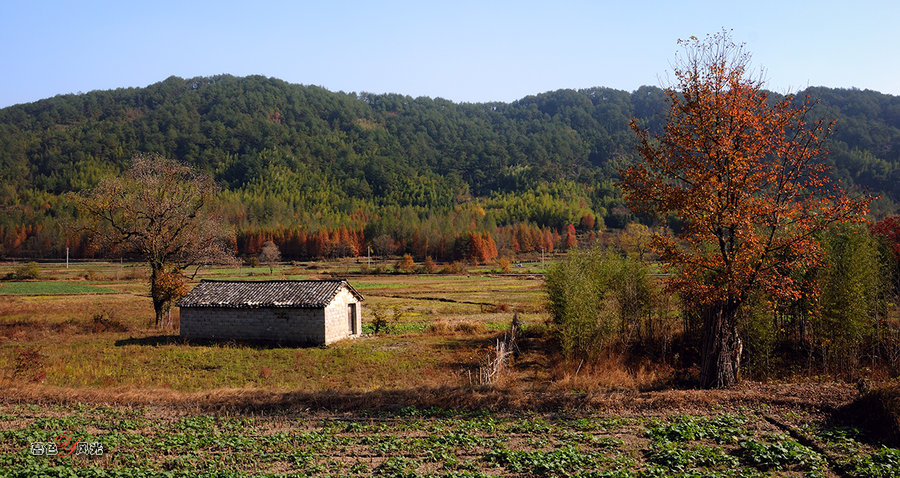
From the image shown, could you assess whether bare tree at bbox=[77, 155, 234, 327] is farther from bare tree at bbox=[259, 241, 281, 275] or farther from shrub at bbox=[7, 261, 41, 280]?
bare tree at bbox=[259, 241, 281, 275]

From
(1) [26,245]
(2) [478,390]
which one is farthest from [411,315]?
(1) [26,245]

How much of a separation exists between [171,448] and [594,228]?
600 ft

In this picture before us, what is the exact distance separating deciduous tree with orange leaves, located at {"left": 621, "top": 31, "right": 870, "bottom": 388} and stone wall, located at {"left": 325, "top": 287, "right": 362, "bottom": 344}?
22.9 m

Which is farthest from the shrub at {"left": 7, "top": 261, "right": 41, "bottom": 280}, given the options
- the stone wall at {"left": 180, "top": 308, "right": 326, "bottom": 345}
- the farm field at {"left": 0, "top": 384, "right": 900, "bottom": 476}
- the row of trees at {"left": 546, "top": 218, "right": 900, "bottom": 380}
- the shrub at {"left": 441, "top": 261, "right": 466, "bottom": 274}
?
the row of trees at {"left": 546, "top": 218, "right": 900, "bottom": 380}

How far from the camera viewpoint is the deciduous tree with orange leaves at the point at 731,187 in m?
17.3

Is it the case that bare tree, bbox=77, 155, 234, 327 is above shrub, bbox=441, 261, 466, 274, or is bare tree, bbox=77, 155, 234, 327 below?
above

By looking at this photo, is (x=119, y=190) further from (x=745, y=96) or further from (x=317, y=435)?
(x=745, y=96)

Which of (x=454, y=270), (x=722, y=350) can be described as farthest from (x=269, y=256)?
(x=722, y=350)

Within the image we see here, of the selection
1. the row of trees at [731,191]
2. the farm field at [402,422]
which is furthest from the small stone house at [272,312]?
the row of trees at [731,191]

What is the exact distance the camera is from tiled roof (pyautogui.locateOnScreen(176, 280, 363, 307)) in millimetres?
35312

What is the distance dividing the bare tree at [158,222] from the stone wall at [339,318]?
11.5 metres

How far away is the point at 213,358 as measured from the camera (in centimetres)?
3034

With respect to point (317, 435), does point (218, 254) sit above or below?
above

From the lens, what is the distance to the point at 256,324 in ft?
118
